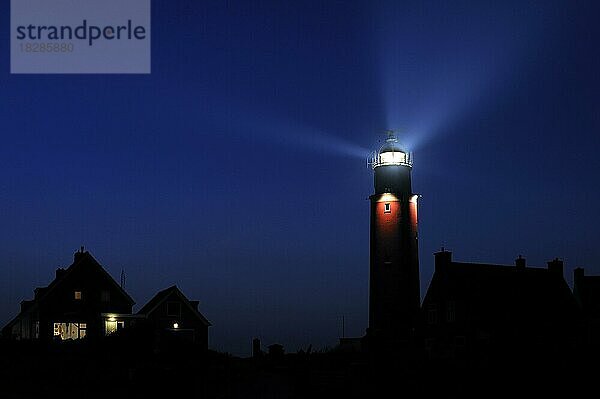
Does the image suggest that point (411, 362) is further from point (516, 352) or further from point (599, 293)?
point (599, 293)

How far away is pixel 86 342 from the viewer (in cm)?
4747

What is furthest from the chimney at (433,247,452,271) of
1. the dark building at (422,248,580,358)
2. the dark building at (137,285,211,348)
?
the dark building at (137,285,211,348)

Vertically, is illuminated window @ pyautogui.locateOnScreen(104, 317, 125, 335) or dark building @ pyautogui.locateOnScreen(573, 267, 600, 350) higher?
dark building @ pyautogui.locateOnScreen(573, 267, 600, 350)

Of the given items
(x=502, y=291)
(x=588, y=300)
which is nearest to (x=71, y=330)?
(x=502, y=291)

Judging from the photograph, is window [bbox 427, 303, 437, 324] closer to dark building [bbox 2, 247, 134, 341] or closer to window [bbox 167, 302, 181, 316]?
window [bbox 167, 302, 181, 316]

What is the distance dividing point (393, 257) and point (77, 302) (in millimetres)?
19390

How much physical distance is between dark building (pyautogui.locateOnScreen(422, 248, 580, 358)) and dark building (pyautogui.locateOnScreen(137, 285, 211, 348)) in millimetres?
14207

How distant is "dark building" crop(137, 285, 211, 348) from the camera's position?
6000 cm

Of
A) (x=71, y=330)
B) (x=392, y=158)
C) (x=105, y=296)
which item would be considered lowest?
(x=71, y=330)

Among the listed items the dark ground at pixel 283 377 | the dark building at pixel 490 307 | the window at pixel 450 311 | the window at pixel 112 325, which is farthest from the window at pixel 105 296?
the window at pixel 450 311

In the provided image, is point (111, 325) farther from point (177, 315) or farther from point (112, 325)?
point (177, 315)

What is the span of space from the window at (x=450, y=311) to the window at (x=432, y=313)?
1.05 m

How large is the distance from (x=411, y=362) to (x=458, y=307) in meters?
11.4

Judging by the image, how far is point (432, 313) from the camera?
56.1m
